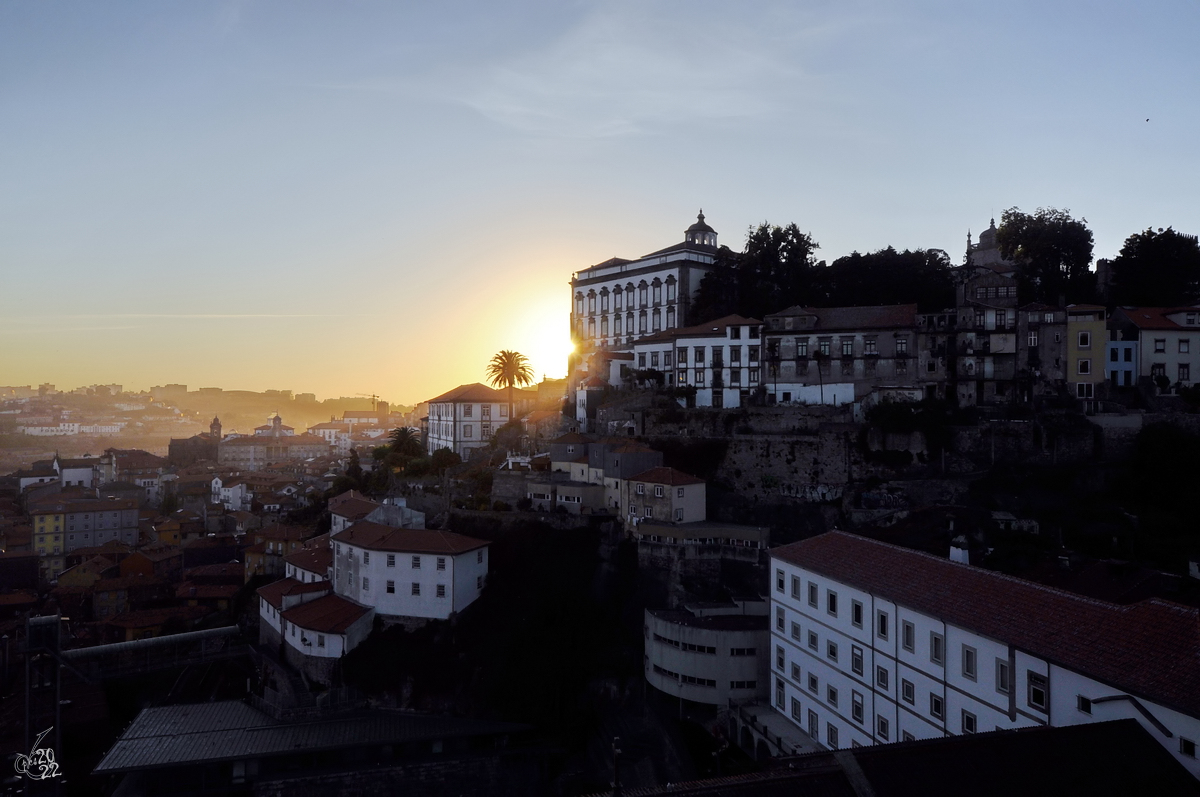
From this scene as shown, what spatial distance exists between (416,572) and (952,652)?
23.1 metres

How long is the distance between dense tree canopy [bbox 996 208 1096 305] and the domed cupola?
73.7ft

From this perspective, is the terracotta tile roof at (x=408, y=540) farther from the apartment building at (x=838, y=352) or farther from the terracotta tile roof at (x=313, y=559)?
the apartment building at (x=838, y=352)

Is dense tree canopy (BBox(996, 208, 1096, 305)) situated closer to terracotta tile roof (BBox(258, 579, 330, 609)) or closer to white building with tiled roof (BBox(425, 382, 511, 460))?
white building with tiled roof (BBox(425, 382, 511, 460))

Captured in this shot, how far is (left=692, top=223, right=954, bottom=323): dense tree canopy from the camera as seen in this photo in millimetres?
50719

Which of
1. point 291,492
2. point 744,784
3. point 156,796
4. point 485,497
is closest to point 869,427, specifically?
point 485,497

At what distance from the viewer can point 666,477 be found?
35.8m

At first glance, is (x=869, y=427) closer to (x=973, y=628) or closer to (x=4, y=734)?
(x=973, y=628)

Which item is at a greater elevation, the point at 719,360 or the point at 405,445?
the point at 719,360

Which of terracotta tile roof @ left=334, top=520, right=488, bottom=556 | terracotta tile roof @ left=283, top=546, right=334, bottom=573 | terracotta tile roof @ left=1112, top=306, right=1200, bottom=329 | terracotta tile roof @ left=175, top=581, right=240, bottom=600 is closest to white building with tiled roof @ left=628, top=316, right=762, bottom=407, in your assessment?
terracotta tile roof @ left=334, top=520, right=488, bottom=556

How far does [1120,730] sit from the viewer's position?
48.6ft

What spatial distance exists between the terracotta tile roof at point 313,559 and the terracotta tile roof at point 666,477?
1648cm

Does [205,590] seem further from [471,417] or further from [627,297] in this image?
[627,297]

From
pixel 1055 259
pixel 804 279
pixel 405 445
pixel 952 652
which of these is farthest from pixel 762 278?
pixel 952 652

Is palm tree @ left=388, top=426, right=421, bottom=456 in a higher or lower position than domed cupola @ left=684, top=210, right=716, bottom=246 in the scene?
lower
